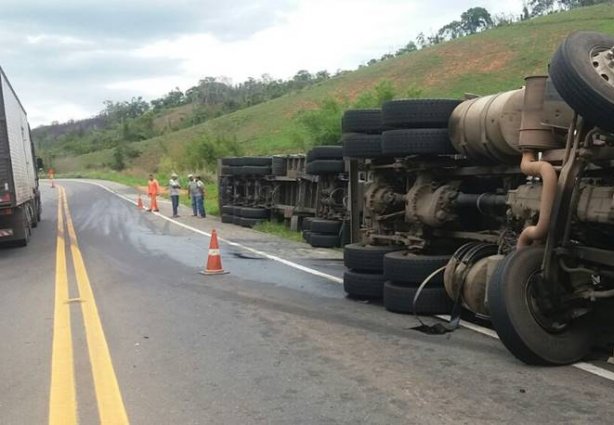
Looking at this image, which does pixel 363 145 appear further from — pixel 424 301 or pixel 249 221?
pixel 249 221

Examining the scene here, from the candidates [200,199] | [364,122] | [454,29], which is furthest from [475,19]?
[364,122]

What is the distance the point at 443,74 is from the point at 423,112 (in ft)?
207

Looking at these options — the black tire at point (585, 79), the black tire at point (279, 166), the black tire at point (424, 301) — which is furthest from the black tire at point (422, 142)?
the black tire at point (279, 166)

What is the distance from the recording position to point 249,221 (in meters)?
20.6

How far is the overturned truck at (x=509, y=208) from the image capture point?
17.6 feet

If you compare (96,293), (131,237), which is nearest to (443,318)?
(96,293)

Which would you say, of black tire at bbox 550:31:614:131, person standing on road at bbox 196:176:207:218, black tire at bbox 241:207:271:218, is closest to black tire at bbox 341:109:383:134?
black tire at bbox 550:31:614:131

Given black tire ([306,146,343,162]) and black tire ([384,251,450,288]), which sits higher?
black tire ([306,146,343,162])

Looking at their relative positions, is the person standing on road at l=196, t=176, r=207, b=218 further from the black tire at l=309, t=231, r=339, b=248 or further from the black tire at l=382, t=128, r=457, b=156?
the black tire at l=382, t=128, r=457, b=156

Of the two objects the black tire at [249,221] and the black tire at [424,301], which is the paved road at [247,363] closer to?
the black tire at [424,301]

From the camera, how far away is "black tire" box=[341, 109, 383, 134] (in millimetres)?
8875

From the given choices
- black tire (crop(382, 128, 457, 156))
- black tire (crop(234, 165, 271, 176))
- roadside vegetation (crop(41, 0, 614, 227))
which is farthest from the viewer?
roadside vegetation (crop(41, 0, 614, 227))

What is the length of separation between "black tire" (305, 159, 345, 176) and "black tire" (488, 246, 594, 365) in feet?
30.1

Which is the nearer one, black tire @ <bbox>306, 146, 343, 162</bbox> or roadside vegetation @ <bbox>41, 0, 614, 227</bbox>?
black tire @ <bbox>306, 146, 343, 162</bbox>
